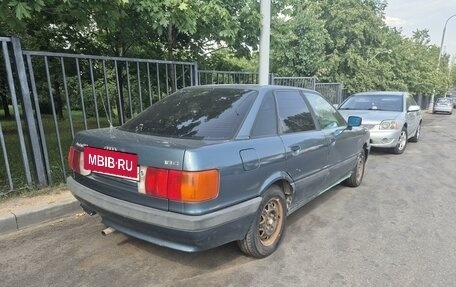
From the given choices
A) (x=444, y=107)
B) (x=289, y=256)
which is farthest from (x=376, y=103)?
(x=444, y=107)

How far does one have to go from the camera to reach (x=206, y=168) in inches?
99.5

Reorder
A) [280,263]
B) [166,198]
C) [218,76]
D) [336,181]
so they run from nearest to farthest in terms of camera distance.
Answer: [166,198] → [280,263] → [336,181] → [218,76]

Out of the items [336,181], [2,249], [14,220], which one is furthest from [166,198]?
[336,181]

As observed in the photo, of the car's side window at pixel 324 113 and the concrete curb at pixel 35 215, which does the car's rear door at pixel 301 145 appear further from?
the concrete curb at pixel 35 215

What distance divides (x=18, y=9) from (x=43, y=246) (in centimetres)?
258

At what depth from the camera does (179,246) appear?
2.65 m

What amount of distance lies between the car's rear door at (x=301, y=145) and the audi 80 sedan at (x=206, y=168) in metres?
0.01

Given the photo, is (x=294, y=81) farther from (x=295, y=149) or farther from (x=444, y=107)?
(x=444, y=107)

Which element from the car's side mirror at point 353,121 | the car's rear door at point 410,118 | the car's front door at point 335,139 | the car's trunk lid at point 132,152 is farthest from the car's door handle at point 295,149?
the car's rear door at point 410,118

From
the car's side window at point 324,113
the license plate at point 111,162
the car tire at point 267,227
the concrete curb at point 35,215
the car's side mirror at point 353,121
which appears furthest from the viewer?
the car's side mirror at point 353,121

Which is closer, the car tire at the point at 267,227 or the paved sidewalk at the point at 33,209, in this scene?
the car tire at the point at 267,227

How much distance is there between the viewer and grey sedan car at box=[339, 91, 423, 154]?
818cm

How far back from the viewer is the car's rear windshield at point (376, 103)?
8.95 m

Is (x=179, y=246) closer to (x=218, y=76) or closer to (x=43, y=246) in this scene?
(x=43, y=246)
